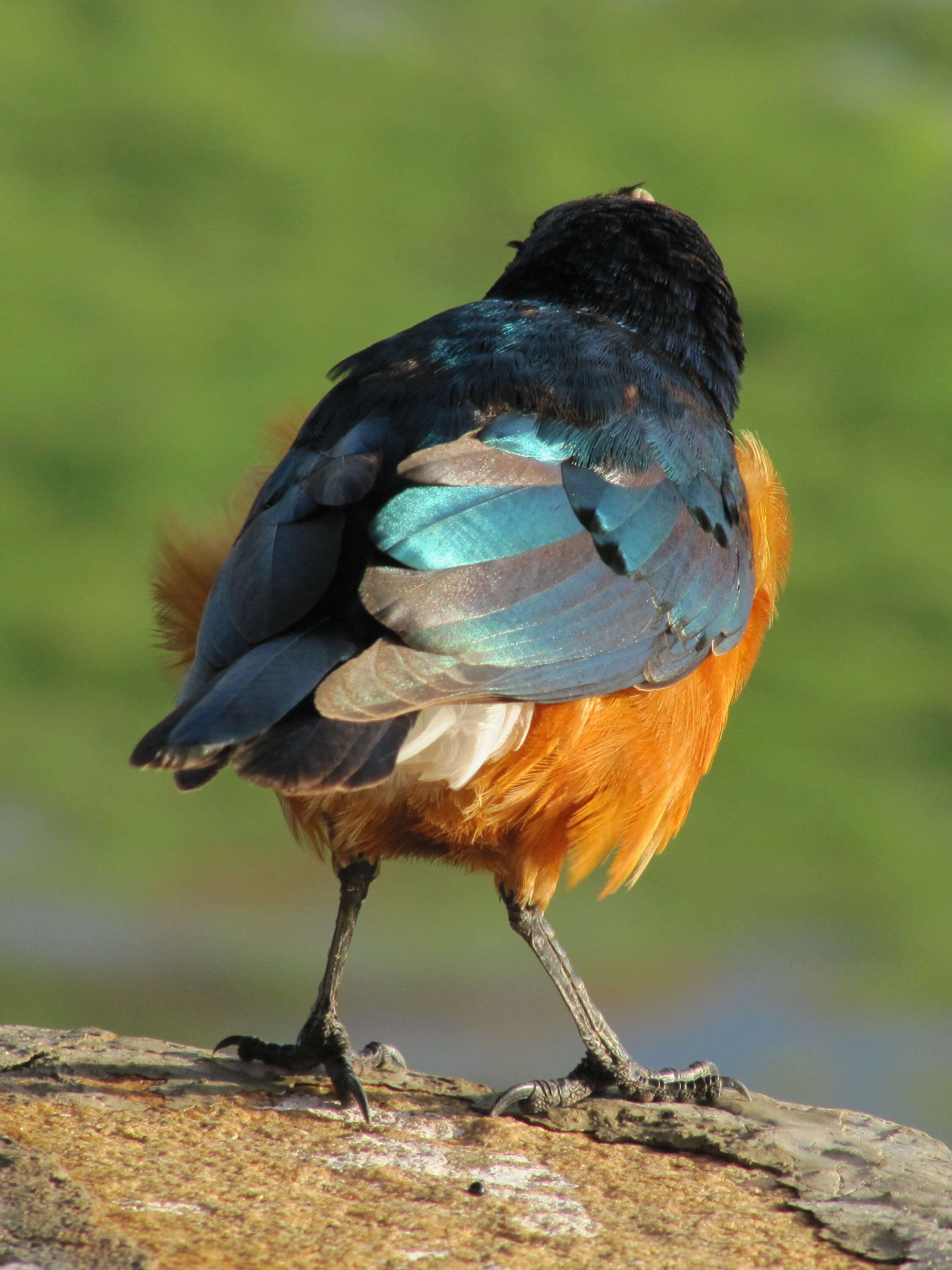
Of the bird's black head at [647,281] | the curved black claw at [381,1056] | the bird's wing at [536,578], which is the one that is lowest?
the curved black claw at [381,1056]

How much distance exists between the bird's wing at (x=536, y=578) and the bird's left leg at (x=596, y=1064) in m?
0.85

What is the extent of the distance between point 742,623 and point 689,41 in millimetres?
13668

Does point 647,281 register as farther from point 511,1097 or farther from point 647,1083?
point 511,1097

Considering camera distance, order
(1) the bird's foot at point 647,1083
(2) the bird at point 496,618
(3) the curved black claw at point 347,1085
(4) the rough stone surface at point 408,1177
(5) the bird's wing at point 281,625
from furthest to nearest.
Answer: (1) the bird's foot at point 647,1083
(3) the curved black claw at point 347,1085
(2) the bird at point 496,618
(5) the bird's wing at point 281,625
(4) the rough stone surface at point 408,1177

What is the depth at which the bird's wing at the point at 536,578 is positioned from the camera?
324 centimetres

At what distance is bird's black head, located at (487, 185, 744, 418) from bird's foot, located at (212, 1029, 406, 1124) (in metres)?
2.34

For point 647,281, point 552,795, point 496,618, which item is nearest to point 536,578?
point 496,618

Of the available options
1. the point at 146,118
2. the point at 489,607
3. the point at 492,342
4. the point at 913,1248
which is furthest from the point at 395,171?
the point at 913,1248

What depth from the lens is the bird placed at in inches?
126

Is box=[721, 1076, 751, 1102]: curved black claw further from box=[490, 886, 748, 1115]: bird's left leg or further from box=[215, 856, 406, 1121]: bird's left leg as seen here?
box=[215, 856, 406, 1121]: bird's left leg

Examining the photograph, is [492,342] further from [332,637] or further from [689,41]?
[689,41]

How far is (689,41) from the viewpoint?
1639cm

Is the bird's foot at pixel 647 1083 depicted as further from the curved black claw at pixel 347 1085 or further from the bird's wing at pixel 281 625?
the bird's wing at pixel 281 625

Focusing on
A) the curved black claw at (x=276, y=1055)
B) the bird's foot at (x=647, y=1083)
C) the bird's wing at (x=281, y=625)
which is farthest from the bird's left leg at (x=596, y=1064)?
the bird's wing at (x=281, y=625)
